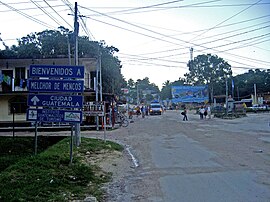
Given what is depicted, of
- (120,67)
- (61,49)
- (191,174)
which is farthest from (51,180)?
(120,67)

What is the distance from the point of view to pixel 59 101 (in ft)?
33.2

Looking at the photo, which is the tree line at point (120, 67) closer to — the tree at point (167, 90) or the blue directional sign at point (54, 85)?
the tree at point (167, 90)

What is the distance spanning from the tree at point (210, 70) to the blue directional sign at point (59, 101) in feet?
255

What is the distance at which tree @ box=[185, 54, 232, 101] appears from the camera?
85562 millimetres

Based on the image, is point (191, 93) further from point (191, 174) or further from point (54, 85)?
point (191, 174)

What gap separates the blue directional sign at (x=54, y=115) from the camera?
1019 cm

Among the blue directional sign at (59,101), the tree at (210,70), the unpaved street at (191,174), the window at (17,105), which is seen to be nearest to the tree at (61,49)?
the window at (17,105)

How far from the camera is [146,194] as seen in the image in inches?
276

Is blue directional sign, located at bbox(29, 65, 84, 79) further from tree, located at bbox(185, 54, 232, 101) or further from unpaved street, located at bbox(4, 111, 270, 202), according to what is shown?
tree, located at bbox(185, 54, 232, 101)

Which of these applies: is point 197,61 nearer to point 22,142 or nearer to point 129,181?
point 22,142

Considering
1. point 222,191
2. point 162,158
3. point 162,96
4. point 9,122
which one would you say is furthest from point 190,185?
point 162,96

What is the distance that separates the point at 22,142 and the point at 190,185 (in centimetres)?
1383

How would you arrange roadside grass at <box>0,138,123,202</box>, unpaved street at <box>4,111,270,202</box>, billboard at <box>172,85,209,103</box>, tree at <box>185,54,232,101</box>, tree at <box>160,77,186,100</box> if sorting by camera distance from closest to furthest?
roadside grass at <box>0,138,123,202</box> → unpaved street at <box>4,111,270,202</box> → billboard at <box>172,85,209,103</box> → tree at <box>185,54,232,101</box> → tree at <box>160,77,186,100</box>

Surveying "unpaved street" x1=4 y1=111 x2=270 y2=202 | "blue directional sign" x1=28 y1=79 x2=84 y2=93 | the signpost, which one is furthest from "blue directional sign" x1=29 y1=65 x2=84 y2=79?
"unpaved street" x1=4 y1=111 x2=270 y2=202
